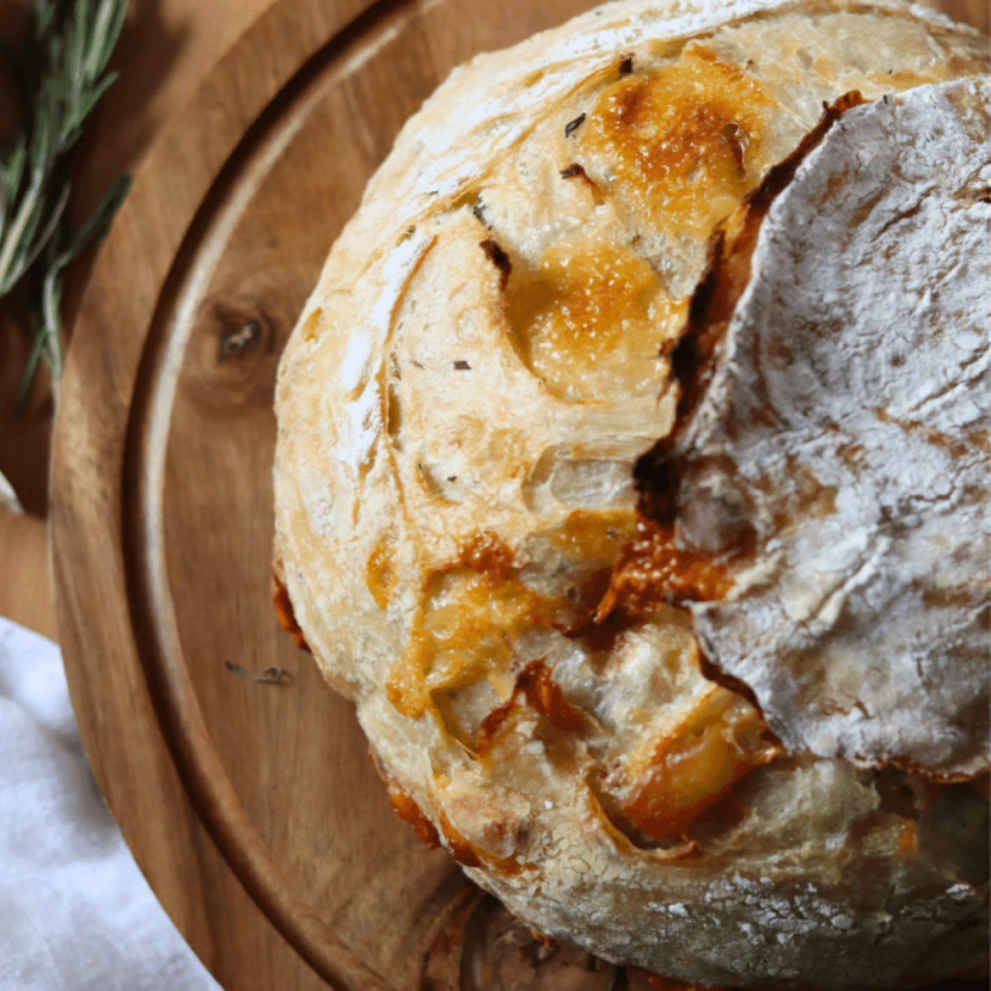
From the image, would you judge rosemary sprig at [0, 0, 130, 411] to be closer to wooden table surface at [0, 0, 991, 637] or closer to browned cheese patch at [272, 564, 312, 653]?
wooden table surface at [0, 0, 991, 637]

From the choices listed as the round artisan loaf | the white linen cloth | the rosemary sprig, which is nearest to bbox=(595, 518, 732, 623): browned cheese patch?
the round artisan loaf

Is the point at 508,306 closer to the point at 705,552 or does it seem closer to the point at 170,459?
the point at 705,552

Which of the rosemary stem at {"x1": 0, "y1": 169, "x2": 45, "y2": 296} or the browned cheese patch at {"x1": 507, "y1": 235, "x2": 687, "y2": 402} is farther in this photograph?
the rosemary stem at {"x1": 0, "y1": 169, "x2": 45, "y2": 296}

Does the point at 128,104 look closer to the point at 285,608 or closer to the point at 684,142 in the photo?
the point at 285,608

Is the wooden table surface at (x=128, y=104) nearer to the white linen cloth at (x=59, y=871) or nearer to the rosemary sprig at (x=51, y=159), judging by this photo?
the rosemary sprig at (x=51, y=159)

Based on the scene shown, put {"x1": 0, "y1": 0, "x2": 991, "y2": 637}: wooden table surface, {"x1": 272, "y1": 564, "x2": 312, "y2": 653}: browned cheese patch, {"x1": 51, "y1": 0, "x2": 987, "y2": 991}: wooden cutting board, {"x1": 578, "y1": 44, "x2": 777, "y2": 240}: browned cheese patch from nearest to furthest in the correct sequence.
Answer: {"x1": 578, "y1": 44, "x2": 777, "y2": 240}: browned cheese patch, {"x1": 272, "y1": 564, "x2": 312, "y2": 653}: browned cheese patch, {"x1": 51, "y1": 0, "x2": 987, "y2": 991}: wooden cutting board, {"x1": 0, "y1": 0, "x2": 991, "y2": 637}: wooden table surface

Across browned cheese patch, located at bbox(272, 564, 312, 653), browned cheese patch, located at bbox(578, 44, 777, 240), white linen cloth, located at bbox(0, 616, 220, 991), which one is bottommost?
white linen cloth, located at bbox(0, 616, 220, 991)
